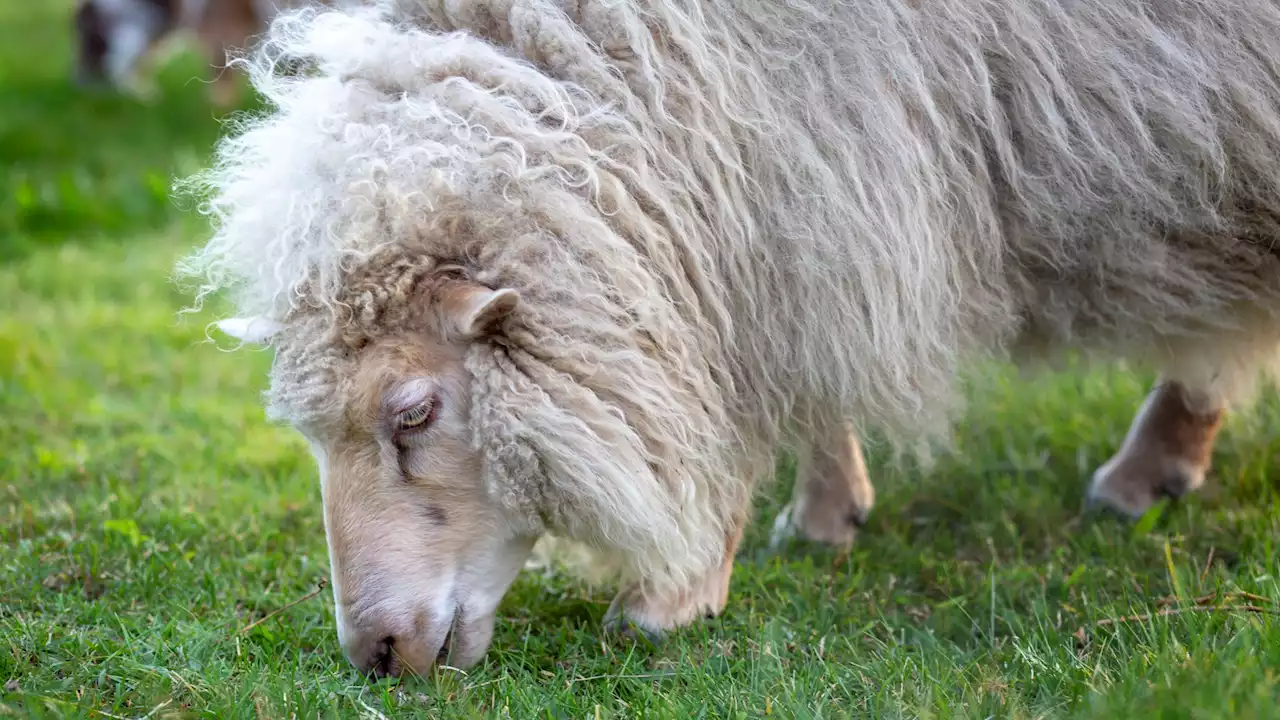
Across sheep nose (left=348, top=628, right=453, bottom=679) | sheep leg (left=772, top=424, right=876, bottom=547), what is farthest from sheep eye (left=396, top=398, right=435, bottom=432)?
sheep leg (left=772, top=424, right=876, bottom=547)

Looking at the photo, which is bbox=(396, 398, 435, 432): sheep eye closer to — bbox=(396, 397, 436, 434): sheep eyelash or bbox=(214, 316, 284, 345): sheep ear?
bbox=(396, 397, 436, 434): sheep eyelash

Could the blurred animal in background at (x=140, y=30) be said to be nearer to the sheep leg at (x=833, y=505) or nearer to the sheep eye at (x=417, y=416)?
the sheep leg at (x=833, y=505)

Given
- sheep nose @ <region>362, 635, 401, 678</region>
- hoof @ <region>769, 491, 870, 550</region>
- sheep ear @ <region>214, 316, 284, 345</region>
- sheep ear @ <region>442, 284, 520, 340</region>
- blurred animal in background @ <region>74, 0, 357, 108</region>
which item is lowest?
blurred animal in background @ <region>74, 0, 357, 108</region>

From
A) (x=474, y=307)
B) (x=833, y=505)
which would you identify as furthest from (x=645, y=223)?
(x=833, y=505)

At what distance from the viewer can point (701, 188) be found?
2.68m

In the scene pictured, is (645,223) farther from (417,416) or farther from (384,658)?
(384,658)

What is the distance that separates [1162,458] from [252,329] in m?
2.66

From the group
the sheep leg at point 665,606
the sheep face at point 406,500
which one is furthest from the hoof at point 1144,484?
the sheep face at point 406,500

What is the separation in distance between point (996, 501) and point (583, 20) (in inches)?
78.6

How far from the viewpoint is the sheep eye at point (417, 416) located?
2623 millimetres

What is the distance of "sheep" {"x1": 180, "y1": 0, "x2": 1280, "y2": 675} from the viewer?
2598mm

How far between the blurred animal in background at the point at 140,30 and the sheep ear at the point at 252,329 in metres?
7.00

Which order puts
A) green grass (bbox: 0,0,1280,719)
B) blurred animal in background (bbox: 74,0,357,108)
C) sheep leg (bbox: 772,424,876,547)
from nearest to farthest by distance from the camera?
green grass (bbox: 0,0,1280,719), sheep leg (bbox: 772,424,876,547), blurred animal in background (bbox: 74,0,357,108)

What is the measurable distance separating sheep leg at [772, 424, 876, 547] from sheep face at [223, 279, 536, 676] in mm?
1208
